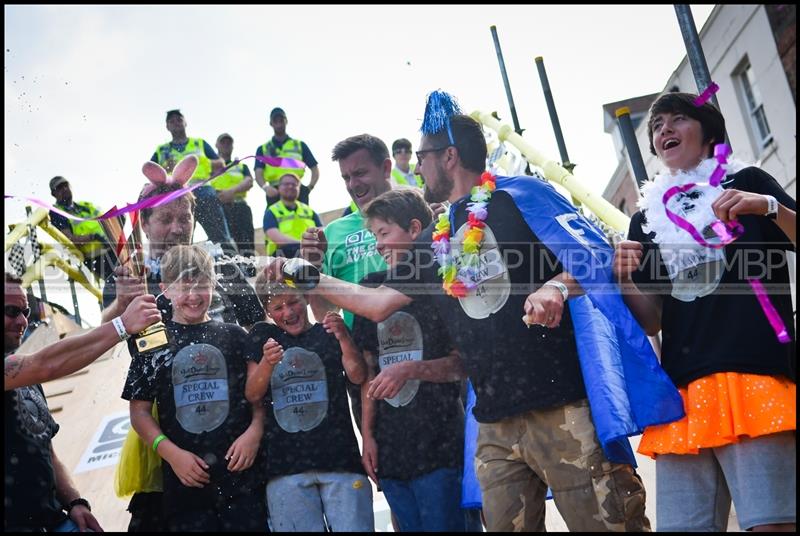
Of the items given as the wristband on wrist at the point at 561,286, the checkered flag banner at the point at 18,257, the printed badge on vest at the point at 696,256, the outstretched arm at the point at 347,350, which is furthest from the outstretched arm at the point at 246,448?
the checkered flag banner at the point at 18,257

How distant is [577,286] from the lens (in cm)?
288

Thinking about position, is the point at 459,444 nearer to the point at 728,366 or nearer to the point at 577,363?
the point at 577,363

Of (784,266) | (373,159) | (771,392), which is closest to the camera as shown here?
(771,392)

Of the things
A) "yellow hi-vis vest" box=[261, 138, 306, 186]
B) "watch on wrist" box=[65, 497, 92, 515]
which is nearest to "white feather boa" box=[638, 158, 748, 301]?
"watch on wrist" box=[65, 497, 92, 515]

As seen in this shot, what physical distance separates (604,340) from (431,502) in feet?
3.41

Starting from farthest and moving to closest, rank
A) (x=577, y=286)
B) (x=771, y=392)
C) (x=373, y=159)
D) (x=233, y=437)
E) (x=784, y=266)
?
(x=373, y=159)
(x=233, y=437)
(x=577, y=286)
(x=784, y=266)
(x=771, y=392)

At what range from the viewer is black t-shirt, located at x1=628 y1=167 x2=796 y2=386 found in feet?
8.49

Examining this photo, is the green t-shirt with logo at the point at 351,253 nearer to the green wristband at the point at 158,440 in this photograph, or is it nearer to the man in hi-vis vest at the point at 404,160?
the green wristband at the point at 158,440

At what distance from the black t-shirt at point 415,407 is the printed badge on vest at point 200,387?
2.21 ft

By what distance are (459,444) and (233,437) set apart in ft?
3.28

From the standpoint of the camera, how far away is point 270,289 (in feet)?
11.8

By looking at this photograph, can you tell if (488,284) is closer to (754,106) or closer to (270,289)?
(270,289)

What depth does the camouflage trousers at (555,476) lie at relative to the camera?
2.74 metres

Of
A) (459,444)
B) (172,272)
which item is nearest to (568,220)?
(459,444)
